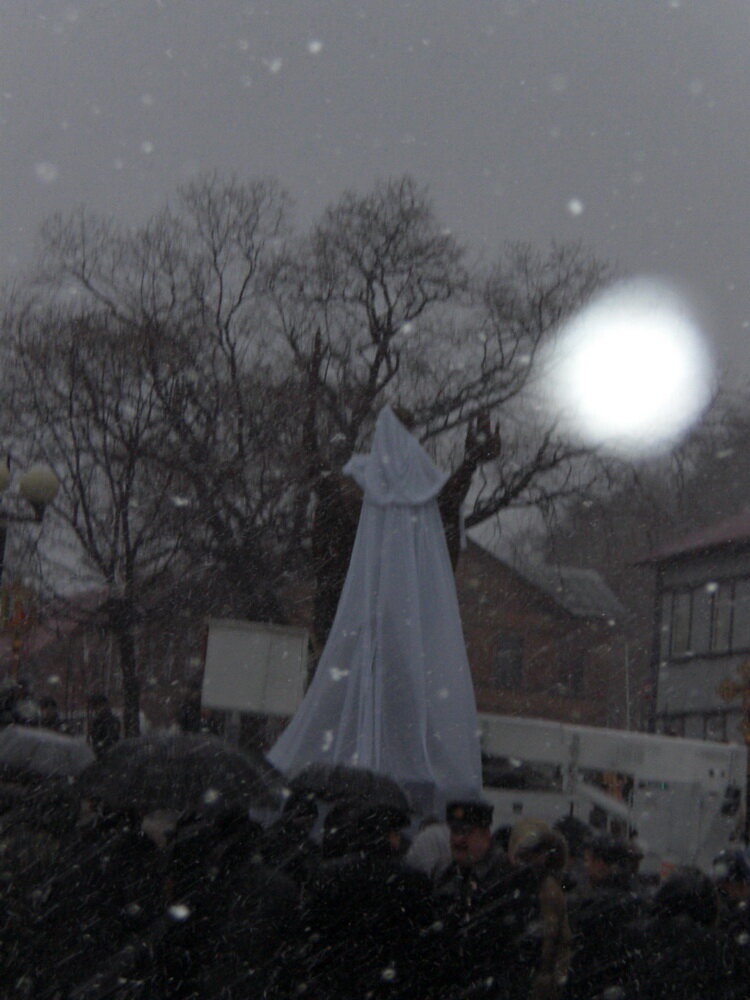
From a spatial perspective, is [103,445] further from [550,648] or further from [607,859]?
[550,648]

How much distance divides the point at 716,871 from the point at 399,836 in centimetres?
A: 214

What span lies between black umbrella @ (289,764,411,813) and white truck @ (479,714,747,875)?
6.57m

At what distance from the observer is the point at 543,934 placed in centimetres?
454

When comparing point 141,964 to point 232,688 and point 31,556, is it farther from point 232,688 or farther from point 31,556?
point 31,556

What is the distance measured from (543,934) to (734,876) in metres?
1.93

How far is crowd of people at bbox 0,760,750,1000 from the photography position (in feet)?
13.3

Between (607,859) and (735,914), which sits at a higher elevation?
(607,859)

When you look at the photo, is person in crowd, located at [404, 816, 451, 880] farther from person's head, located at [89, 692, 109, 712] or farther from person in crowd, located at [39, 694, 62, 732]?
person's head, located at [89, 692, 109, 712]

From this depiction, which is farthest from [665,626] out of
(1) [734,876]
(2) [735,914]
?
(2) [735,914]

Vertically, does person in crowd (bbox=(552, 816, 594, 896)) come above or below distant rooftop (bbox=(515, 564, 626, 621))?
below

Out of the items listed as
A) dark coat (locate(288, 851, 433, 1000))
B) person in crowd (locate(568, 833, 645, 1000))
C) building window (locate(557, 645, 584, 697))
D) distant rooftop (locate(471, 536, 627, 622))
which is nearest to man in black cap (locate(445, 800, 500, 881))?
person in crowd (locate(568, 833, 645, 1000))

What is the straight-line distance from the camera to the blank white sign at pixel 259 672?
921 centimetres

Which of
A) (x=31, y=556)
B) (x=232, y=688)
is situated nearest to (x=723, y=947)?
(x=232, y=688)

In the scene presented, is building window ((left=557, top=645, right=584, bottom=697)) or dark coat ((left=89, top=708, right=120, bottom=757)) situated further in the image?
building window ((left=557, top=645, right=584, bottom=697))
